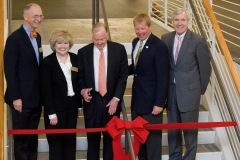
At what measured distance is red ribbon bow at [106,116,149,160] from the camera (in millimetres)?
4852

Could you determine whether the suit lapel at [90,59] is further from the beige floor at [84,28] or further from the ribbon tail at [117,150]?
the beige floor at [84,28]

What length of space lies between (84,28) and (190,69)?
3.11m

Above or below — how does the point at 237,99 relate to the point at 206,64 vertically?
below

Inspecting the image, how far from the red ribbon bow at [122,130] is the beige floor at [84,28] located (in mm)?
2240

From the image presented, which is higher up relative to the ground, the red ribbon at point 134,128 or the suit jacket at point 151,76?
the suit jacket at point 151,76

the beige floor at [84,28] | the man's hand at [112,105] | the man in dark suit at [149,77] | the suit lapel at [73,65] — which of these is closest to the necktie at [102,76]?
the man's hand at [112,105]

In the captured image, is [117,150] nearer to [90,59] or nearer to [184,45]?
[90,59]

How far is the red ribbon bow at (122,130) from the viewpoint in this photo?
485cm

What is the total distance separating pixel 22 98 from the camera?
478cm

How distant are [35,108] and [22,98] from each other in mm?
168

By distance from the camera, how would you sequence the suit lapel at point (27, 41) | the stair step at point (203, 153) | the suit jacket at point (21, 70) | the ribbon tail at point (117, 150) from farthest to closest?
1. the stair step at point (203, 153)
2. the ribbon tail at point (117, 150)
3. the suit lapel at point (27, 41)
4. the suit jacket at point (21, 70)

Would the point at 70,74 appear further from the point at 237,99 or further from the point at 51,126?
the point at 237,99

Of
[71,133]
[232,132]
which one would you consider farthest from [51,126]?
[232,132]

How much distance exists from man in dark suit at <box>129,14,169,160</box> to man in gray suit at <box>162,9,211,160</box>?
183mm
